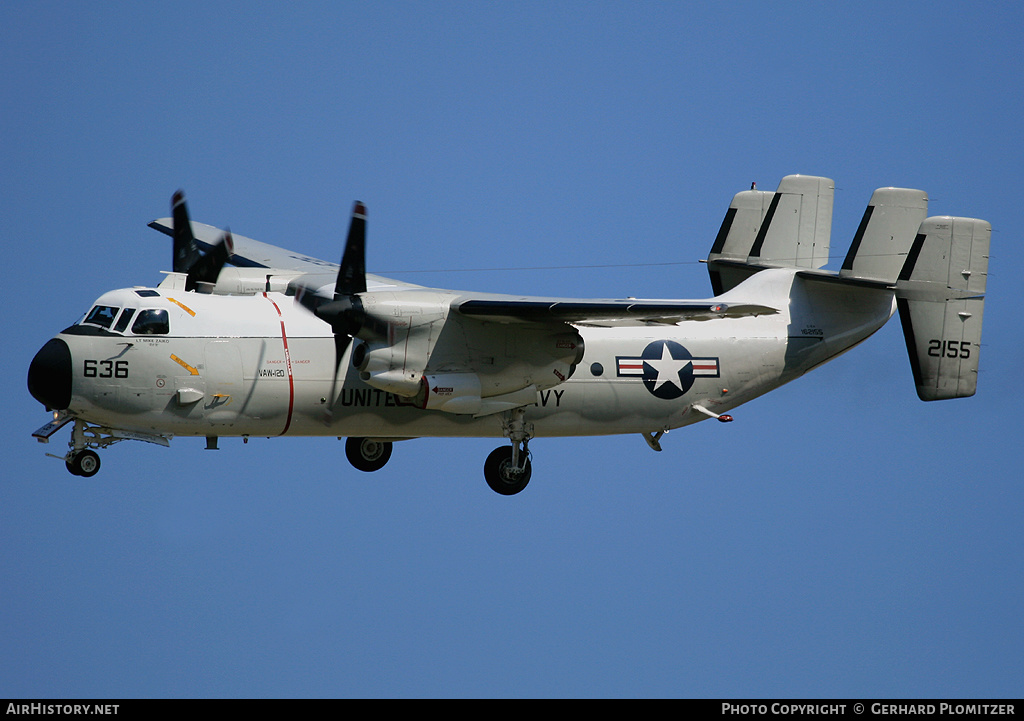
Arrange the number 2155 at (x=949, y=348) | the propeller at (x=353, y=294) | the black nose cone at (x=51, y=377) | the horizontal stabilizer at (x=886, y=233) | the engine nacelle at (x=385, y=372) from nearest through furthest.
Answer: the black nose cone at (x=51, y=377)
the propeller at (x=353, y=294)
the engine nacelle at (x=385, y=372)
the number 2155 at (x=949, y=348)
the horizontal stabilizer at (x=886, y=233)

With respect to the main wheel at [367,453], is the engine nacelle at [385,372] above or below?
above

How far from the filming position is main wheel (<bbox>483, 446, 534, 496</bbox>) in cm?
2277

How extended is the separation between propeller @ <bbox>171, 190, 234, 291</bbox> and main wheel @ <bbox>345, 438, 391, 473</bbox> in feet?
12.1

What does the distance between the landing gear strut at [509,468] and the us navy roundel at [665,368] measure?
77.3 inches

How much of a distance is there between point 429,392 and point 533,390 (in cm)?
180

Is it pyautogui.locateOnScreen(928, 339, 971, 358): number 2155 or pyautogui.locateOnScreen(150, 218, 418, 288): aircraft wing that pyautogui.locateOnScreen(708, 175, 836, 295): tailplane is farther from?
pyautogui.locateOnScreen(150, 218, 418, 288): aircraft wing

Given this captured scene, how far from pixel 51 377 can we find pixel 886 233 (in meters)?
14.3

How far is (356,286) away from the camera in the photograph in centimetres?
1994

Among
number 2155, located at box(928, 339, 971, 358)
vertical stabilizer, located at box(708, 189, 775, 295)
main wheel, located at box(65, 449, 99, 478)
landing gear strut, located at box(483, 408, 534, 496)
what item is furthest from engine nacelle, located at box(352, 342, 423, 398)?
number 2155, located at box(928, 339, 971, 358)

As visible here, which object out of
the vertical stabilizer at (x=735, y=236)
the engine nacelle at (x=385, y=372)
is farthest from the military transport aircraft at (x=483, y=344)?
the vertical stabilizer at (x=735, y=236)

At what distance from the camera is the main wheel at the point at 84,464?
20.3 m

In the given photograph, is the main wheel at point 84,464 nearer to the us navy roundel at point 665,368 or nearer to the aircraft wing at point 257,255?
the aircraft wing at point 257,255

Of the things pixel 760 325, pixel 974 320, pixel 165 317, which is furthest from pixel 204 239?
pixel 974 320

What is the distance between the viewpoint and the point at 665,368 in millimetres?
22656
